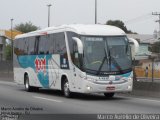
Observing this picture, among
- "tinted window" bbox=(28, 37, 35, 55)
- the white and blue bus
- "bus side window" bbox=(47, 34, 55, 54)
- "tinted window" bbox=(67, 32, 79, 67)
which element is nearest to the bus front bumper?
the white and blue bus

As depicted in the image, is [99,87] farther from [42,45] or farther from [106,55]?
[42,45]

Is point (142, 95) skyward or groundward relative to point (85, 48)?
groundward

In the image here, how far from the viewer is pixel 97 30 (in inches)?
919

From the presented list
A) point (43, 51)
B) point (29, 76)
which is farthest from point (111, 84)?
point (29, 76)

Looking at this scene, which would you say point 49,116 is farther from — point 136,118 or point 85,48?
point 85,48

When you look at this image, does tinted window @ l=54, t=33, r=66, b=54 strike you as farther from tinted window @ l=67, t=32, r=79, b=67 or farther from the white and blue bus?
tinted window @ l=67, t=32, r=79, b=67

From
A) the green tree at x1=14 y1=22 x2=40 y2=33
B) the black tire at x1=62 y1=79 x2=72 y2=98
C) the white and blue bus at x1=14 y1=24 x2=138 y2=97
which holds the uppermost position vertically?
the green tree at x1=14 y1=22 x2=40 y2=33

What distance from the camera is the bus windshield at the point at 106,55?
2256 centimetres

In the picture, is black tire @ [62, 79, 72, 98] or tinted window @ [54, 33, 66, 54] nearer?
black tire @ [62, 79, 72, 98]

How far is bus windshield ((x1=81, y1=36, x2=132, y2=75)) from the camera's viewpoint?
22562mm

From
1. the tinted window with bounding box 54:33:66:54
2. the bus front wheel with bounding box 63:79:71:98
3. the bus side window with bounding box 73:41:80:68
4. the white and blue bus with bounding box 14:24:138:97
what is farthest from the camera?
the tinted window with bounding box 54:33:66:54

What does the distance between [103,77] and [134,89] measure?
4991 mm

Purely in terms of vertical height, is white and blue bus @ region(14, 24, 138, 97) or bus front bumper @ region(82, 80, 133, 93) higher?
white and blue bus @ region(14, 24, 138, 97)

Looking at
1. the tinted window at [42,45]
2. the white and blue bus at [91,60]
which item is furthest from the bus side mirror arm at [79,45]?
the tinted window at [42,45]
